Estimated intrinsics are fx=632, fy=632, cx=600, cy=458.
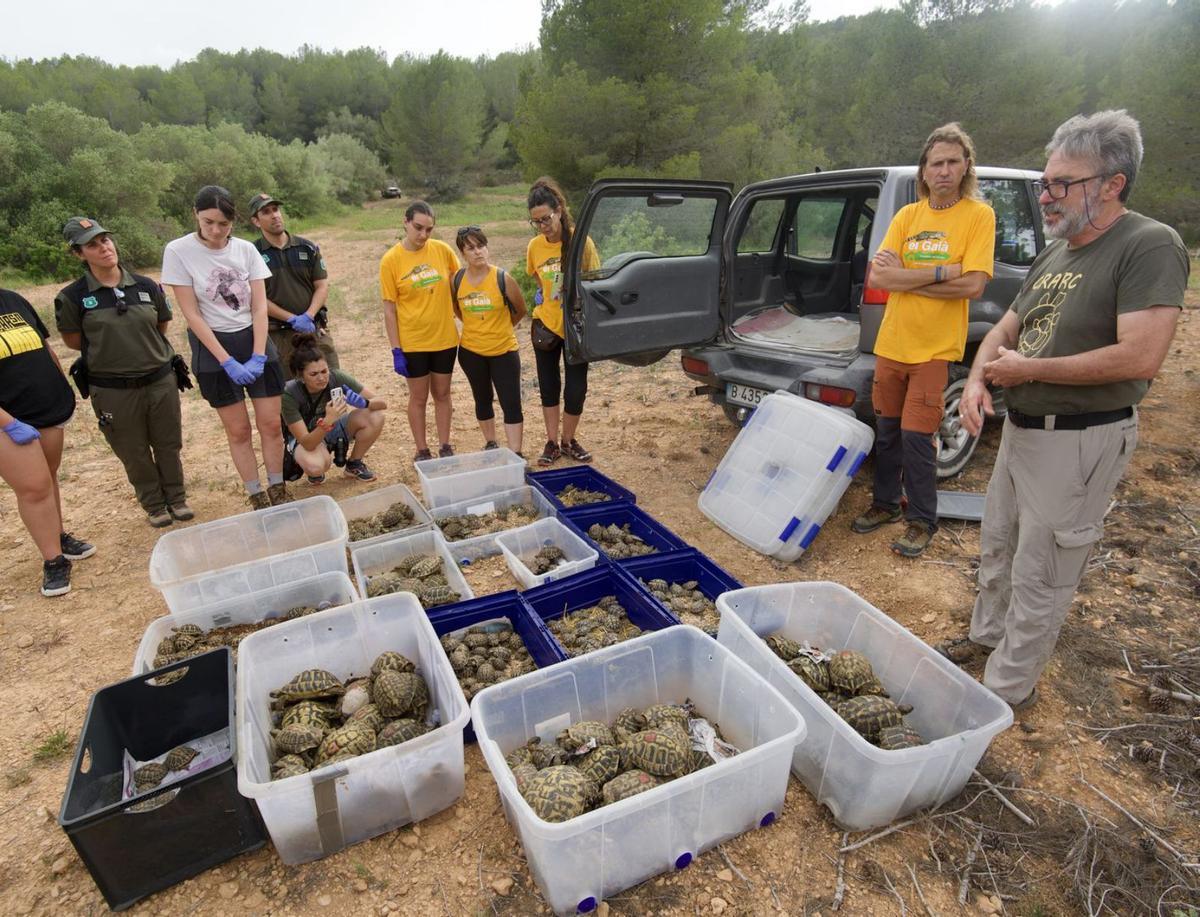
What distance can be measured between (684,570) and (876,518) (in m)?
1.25

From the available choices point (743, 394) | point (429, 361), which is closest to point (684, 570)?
point (743, 394)

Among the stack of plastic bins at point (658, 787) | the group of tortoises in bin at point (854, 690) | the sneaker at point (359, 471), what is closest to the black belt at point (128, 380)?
the sneaker at point (359, 471)

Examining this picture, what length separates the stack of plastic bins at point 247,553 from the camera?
109 inches

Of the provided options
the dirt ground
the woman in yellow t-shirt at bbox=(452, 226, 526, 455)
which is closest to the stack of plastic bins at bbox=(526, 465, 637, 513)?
the dirt ground

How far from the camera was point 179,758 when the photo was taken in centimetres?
205

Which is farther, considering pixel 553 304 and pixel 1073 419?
pixel 553 304

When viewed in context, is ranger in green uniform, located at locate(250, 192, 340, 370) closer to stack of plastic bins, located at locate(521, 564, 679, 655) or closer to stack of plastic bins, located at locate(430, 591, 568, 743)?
stack of plastic bins, located at locate(430, 591, 568, 743)

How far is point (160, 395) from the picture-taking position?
3.66 metres

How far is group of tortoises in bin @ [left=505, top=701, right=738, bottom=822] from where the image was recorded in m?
1.71

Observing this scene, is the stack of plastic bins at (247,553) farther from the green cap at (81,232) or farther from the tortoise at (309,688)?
the green cap at (81,232)

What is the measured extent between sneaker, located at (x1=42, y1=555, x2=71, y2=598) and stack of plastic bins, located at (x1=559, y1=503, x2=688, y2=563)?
8.49ft

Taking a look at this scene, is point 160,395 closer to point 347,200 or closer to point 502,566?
point 502,566

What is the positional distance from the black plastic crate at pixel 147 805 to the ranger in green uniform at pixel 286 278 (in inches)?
101

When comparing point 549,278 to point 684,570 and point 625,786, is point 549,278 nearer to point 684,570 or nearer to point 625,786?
point 684,570
